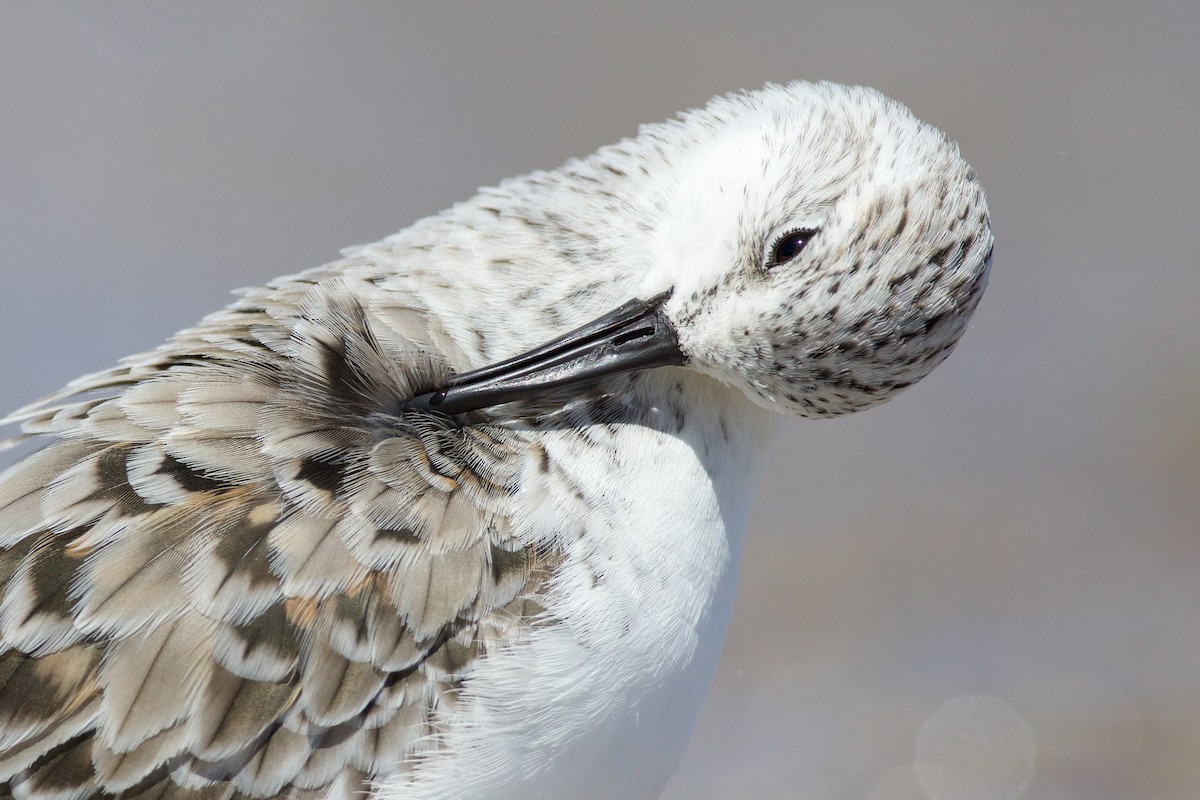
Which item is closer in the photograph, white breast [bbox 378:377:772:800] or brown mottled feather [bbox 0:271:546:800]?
brown mottled feather [bbox 0:271:546:800]

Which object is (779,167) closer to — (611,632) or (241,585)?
(611,632)

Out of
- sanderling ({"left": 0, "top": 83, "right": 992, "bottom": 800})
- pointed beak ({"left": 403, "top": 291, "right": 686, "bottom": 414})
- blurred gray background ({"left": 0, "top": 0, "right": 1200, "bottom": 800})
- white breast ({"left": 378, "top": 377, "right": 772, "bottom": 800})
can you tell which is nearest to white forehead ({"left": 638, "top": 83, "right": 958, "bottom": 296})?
sanderling ({"left": 0, "top": 83, "right": 992, "bottom": 800})

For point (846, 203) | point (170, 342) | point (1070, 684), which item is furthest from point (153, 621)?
point (1070, 684)

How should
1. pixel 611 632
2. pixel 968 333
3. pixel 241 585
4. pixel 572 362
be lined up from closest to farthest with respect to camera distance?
pixel 241 585 → pixel 611 632 → pixel 572 362 → pixel 968 333

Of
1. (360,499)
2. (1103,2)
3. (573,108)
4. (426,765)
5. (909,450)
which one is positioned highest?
(1103,2)

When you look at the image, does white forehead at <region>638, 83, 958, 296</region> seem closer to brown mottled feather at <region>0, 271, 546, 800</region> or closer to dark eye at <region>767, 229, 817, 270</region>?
dark eye at <region>767, 229, 817, 270</region>

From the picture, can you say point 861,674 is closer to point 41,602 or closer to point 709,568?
point 709,568

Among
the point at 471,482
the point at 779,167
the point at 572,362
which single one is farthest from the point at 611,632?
the point at 779,167
